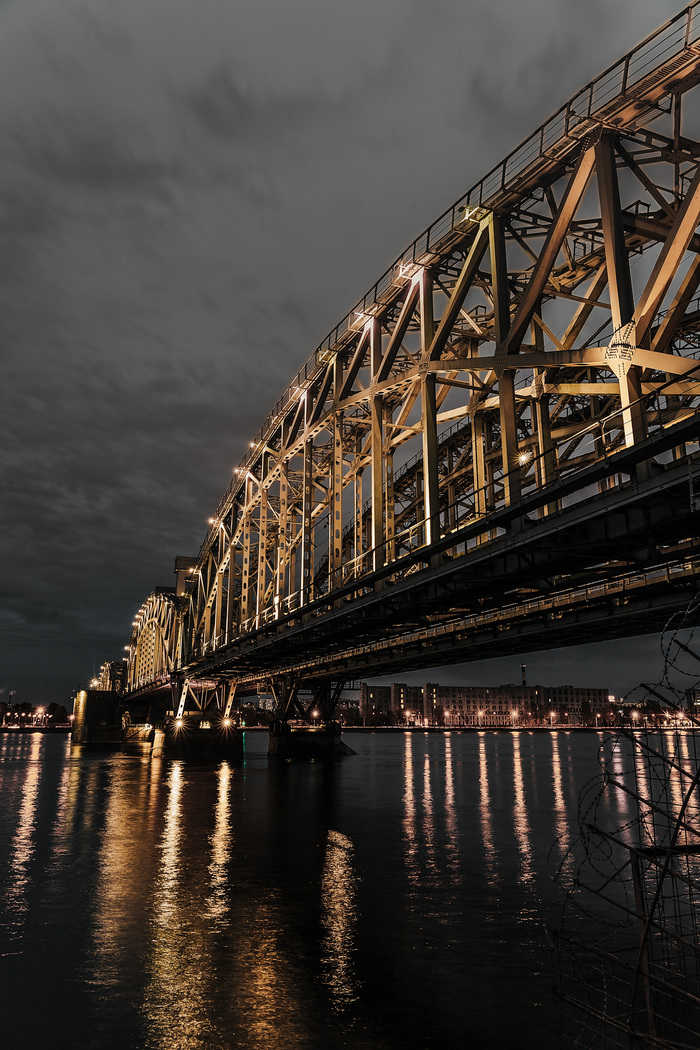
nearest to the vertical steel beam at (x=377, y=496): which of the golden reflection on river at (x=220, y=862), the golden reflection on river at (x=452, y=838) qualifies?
the golden reflection on river at (x=452, y=838)

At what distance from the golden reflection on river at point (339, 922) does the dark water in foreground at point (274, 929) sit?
65 millimetres

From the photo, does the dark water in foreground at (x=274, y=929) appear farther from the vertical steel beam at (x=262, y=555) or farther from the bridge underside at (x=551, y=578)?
the vertical steel beam at (x=262, y=555)

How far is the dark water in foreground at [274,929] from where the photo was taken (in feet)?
36.2

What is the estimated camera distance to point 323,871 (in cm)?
2308

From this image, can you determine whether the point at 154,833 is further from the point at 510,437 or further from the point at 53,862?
the point at 510,437

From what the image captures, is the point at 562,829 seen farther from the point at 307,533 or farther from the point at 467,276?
the point at 467,276

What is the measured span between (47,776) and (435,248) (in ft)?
187

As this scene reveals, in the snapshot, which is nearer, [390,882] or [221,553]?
[390,882]

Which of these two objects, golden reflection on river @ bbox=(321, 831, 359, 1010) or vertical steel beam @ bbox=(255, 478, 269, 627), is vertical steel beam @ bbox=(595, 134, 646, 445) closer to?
golden reflection on river @ bbox=(321, 831, 359, 1010)

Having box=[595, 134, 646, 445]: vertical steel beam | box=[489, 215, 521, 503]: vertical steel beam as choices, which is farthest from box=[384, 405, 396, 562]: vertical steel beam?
box=[595, 134, 646, 445]: vertical steel beam

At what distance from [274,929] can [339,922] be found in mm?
1656

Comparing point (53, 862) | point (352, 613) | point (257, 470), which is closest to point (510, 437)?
point (352, 613)

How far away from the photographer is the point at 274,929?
16125mm

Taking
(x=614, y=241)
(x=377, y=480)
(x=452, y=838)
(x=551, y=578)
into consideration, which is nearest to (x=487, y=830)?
(x=452, y=838)
